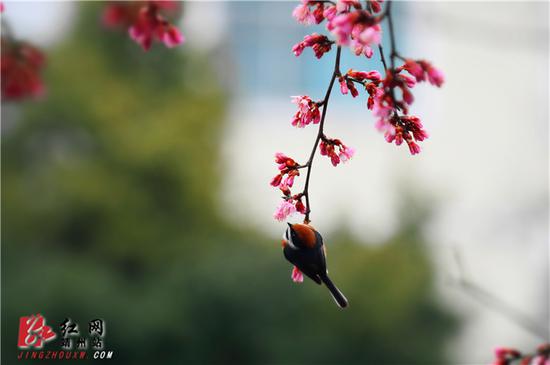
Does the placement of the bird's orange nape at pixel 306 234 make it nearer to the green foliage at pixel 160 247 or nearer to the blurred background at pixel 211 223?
the blurred background at pixel 211 223

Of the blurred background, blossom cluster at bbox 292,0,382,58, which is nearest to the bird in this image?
blossom cluster at bbox 292,0,382,58

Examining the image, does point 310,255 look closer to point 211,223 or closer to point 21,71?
point 21,71

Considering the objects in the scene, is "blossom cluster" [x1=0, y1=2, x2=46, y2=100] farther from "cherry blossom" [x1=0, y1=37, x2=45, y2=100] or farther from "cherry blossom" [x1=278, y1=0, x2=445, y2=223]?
"cherry blossom" [x1=278, y1=0, x2=445, y2=223]

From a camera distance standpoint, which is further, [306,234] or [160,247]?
[160,247]

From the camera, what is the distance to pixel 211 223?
5859 millimetres

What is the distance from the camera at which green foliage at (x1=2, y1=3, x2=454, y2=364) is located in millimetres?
4777

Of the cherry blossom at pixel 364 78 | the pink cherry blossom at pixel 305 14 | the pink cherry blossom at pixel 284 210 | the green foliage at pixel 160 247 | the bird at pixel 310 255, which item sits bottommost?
the bird at pixel 310 255

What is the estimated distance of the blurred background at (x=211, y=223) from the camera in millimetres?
4832

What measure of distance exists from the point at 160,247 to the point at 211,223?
1.73 feet

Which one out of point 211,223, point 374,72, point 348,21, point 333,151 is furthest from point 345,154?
point 211,223

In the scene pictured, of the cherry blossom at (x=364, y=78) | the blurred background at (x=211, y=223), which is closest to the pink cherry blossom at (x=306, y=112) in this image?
the cherry blossom at (x=364, y=78)

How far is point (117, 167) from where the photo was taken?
18.5ft

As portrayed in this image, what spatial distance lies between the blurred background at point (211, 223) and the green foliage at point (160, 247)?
0.01 metres

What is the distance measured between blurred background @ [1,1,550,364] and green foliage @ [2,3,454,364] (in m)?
0.01
